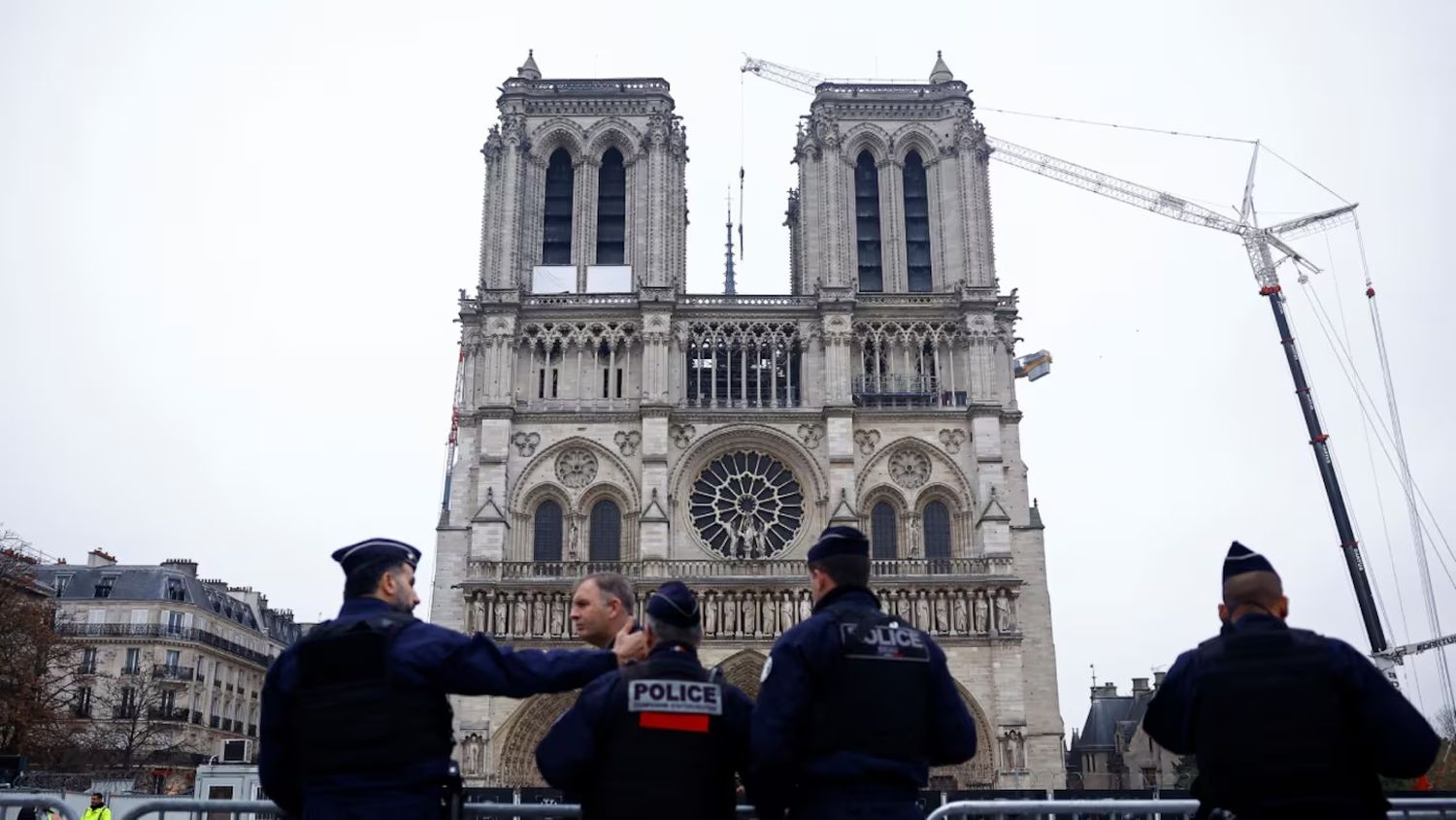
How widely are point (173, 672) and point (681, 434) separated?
72.3 ft

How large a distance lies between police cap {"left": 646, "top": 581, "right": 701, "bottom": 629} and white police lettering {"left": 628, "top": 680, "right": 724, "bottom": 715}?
31cm

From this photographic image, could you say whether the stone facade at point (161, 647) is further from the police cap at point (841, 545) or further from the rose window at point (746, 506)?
the police cap at point (841, 545)

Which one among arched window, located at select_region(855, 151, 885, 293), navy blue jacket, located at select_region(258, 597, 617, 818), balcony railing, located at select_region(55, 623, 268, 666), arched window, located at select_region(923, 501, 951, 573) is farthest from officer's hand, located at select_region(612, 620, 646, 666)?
balcony railing, located at select_region(55, 623, 268, 666)

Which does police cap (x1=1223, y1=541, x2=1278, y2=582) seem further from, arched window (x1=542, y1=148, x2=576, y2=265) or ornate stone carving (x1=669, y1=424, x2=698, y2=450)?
arched window (x1=542, y1=148, x2=576, y2=265)

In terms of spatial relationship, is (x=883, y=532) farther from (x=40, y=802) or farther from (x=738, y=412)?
(x=40, y=802)

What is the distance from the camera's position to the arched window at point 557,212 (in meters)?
40.8

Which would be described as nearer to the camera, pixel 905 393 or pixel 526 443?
pixel 526 443

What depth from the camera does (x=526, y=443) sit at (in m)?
37.9

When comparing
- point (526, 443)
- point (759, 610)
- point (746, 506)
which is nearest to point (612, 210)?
point (526, 443)

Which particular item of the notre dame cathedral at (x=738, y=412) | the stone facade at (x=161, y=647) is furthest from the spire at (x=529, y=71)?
the stone facade at (x=161, y=647)

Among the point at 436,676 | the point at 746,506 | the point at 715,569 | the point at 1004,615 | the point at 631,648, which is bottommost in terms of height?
the point at 436,676

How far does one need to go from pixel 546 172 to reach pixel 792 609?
16669mm

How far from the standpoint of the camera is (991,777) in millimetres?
34438

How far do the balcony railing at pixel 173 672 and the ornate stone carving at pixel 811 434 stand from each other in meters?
24.5
